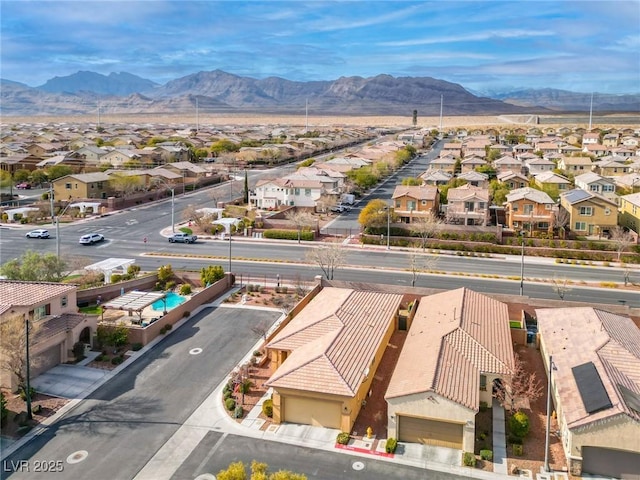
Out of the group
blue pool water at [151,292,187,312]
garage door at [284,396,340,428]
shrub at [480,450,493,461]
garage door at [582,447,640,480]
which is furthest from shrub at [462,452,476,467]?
blue pool water at [151,292,187,312]

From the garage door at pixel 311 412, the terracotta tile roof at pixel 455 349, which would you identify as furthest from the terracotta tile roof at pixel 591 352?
the garage door at pixel 311 412

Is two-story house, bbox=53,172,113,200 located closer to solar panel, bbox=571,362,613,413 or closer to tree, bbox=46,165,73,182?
tree, bbox=46,165,73,182

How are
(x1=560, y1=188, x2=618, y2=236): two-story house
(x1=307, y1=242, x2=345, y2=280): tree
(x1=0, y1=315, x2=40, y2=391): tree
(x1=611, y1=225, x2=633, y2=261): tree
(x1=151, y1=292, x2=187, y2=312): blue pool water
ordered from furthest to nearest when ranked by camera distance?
(x1=560, y1=188, x2=618, y2=236): two-story house < (x1=611, y1=225, x2=633, y2=261): tree < (x1=307, y1=242, x2=345, y2=280): tree < (x1=151, y1=292, x2=187, y2=312): blue pool water < (x1=0, y1=315, x2=40, y2=391): tree

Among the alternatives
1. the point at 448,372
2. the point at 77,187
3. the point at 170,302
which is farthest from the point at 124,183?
the point at 448,372

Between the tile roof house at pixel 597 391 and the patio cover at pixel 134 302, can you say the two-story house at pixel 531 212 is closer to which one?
the tile roof house at pixel 597 391

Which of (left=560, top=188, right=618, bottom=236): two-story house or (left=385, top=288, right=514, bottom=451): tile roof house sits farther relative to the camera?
(left=560, top=188, right=618, bottom=236): two-story house

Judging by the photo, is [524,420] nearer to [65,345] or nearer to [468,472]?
[468,472]

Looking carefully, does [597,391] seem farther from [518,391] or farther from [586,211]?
[586,211]
